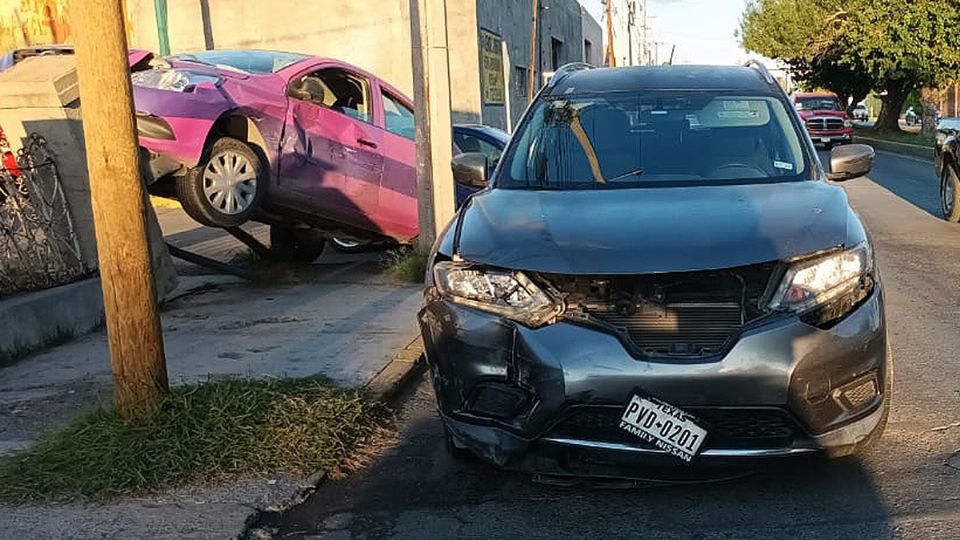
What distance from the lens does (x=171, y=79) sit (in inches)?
290

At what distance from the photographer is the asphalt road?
3.68 meters

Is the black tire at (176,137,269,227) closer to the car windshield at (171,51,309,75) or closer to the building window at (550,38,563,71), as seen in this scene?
the car windshield at (171,51,309,75)

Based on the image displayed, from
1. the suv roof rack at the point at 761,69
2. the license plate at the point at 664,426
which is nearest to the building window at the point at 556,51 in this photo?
the suv roof rack at the point at 761,69

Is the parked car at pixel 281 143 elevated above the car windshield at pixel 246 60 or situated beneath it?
situated beneath

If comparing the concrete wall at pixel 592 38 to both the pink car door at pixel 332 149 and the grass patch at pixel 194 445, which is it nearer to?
the pink car door at pixel 332 149

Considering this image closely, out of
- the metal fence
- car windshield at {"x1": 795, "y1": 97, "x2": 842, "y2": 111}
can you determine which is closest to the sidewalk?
the metal fence

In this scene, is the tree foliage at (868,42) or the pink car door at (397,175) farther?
the tree foliage at (868,42)

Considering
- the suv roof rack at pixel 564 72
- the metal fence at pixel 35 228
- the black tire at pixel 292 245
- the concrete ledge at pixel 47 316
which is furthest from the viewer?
the black tire at pixel 292 245

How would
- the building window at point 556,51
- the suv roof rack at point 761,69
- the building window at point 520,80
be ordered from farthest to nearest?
the building window at point 556,51 < the building window at point 520,80 < the suv roof rack at point 761,69

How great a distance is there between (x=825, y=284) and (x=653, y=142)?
1.67 metres

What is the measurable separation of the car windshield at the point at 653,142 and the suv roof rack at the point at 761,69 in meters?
0.39

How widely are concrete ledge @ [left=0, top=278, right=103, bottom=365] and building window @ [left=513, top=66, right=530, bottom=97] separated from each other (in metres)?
20.9

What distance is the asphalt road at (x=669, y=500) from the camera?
12.1ft

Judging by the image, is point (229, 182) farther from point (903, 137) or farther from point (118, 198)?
point (903, 137)
